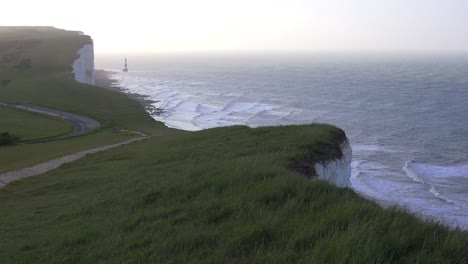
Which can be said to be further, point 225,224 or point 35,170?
point 35,170

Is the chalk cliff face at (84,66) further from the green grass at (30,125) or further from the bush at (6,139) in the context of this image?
the bush at (6,139)

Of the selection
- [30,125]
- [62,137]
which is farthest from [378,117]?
[30,125]

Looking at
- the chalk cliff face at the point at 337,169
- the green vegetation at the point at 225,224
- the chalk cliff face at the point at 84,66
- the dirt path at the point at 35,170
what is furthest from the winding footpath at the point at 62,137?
the chalk cliff face at the point at 84,66

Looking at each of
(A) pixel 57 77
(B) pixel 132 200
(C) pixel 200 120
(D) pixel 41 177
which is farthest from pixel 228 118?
(B) pixel 132 200

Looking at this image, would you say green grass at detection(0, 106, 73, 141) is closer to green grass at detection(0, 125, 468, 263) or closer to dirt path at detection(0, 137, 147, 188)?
dirt path at detection(0, 137, 147, 188)

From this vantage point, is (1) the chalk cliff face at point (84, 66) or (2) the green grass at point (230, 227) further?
(1) the chalk cliff face at point (84, 66)

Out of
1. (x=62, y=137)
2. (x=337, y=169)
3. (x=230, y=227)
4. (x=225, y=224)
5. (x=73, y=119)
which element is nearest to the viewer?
(x=230, y=227)

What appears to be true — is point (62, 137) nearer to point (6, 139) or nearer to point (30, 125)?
point (6, 139)
